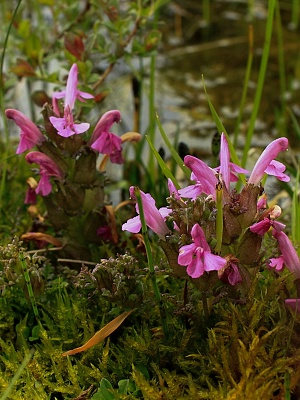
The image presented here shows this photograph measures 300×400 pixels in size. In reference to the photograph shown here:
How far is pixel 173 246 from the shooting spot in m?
1.23

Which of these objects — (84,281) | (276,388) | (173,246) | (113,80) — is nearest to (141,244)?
(84,281)

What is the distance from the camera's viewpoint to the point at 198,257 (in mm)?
1136

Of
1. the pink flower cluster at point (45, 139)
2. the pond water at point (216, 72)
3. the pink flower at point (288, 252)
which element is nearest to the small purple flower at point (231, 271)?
the pink flower at point (288, 252)

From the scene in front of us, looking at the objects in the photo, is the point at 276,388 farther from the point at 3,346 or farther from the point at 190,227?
the point at 3,346

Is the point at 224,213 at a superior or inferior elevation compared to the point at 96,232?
superior

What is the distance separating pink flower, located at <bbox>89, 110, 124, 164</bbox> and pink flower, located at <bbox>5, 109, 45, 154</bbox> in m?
0.13

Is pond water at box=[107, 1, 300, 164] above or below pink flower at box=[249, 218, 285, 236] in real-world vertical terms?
Result: below

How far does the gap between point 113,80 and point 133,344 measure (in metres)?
2.32

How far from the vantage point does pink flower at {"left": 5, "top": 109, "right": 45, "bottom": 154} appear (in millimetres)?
1525

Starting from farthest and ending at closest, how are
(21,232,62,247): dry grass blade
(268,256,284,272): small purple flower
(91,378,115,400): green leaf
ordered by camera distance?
(21,232,62,247): dry grass blade
(268,256,284,272): small purple flower
(91,378,115,400): green leaf

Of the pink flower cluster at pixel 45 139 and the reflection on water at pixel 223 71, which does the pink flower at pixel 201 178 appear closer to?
the pink flower cluster at pixel 45 139

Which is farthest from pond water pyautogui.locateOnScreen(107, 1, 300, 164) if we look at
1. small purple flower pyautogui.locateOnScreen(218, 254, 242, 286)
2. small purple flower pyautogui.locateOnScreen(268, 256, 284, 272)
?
small purple flower pyautogui.locateOnScreen(218, 254, 242, 286)

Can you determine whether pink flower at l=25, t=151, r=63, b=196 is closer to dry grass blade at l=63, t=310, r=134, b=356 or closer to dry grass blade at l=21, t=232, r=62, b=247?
dry grass blade at l=21, t=232, r=62, b=247

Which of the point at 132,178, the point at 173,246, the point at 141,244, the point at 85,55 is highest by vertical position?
the point at 85,55
